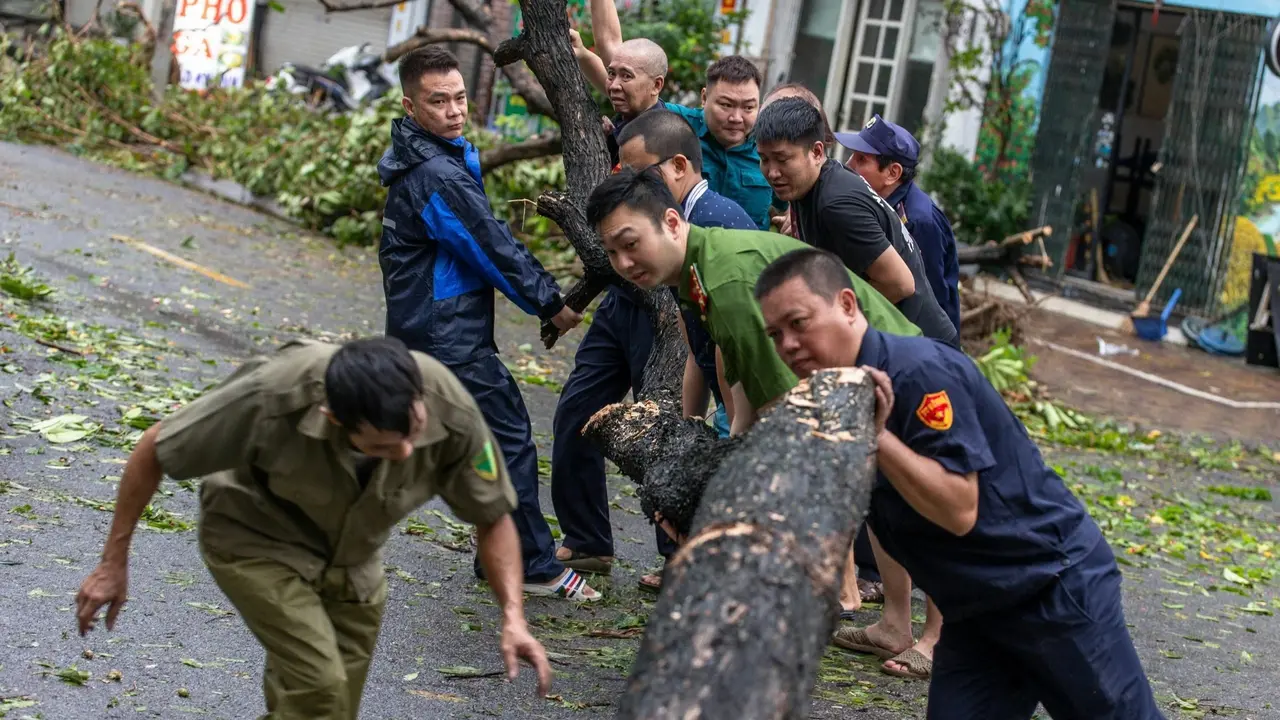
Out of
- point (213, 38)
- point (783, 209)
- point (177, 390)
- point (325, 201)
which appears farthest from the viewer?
point (213, 38)

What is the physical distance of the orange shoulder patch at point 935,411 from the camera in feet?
10.8

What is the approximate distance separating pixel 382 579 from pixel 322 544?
0.25 metres

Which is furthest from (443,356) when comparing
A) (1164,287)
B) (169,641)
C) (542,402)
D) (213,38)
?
(213,38)

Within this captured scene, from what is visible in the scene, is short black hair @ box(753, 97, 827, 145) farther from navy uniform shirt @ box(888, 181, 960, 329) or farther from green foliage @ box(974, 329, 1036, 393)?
green foliage @ box(974, 329, 1036, 393)

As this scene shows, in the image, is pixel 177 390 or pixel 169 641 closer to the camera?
pixel 169 641

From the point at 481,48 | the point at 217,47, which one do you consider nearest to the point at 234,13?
the point at 217,47

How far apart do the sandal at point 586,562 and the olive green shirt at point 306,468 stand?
2446mm

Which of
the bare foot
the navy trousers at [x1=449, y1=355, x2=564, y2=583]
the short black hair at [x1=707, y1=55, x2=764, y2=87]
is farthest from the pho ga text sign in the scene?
the bare foot

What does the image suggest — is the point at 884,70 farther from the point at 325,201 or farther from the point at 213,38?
the point at 213,38

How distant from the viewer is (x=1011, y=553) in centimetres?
350

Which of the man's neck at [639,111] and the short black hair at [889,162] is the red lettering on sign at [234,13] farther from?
the short black hair at [889,162]

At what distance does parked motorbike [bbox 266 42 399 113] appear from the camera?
21.6m

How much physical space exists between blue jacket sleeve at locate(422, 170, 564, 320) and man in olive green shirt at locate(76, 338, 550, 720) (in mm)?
1928

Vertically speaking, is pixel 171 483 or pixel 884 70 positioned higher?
pixel 884 70
